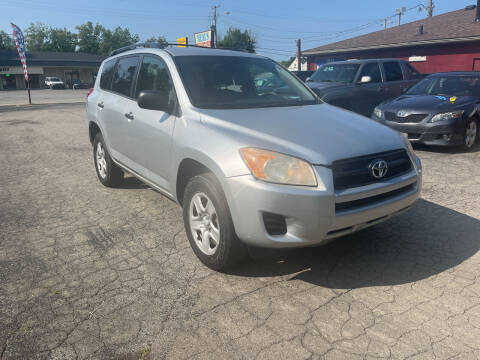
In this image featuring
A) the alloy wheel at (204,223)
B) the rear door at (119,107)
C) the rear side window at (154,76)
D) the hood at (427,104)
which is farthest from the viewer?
the hood at (427,104)

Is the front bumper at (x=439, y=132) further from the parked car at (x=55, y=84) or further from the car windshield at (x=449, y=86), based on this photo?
the parked car at (x=55, y=84)

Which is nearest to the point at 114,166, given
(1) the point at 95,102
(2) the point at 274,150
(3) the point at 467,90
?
(1) the point at 95,102

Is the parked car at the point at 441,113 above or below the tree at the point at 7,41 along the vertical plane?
below

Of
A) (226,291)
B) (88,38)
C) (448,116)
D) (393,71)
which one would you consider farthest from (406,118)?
(88,38)

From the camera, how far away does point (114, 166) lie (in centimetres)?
529

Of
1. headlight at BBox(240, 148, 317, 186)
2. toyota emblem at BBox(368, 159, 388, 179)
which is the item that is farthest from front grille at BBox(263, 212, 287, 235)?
toyota emblem at BBox(368, 159, 388, 179)

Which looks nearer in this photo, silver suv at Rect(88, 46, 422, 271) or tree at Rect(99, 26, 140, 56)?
silver suv at Rect(88, 46, 422, 271)

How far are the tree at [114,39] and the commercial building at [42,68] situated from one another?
72.9 ft

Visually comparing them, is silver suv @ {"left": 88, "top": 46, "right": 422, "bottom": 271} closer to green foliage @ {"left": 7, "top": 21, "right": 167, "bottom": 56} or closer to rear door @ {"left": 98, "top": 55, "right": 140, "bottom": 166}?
rear door @ {"left": 98, "top": 55, "right": 140, "bottom": 166}

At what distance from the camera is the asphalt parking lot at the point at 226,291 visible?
236 centimetres

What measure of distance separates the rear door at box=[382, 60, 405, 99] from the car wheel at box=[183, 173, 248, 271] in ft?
27.2

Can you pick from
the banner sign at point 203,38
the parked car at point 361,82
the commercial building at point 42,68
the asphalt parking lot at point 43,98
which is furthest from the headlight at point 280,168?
the commercial building at point 42,68

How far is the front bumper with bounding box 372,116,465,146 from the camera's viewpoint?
7055 millimetres

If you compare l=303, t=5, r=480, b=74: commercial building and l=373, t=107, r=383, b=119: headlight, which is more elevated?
l=303, t=5, r=480, b=74: commercial building
